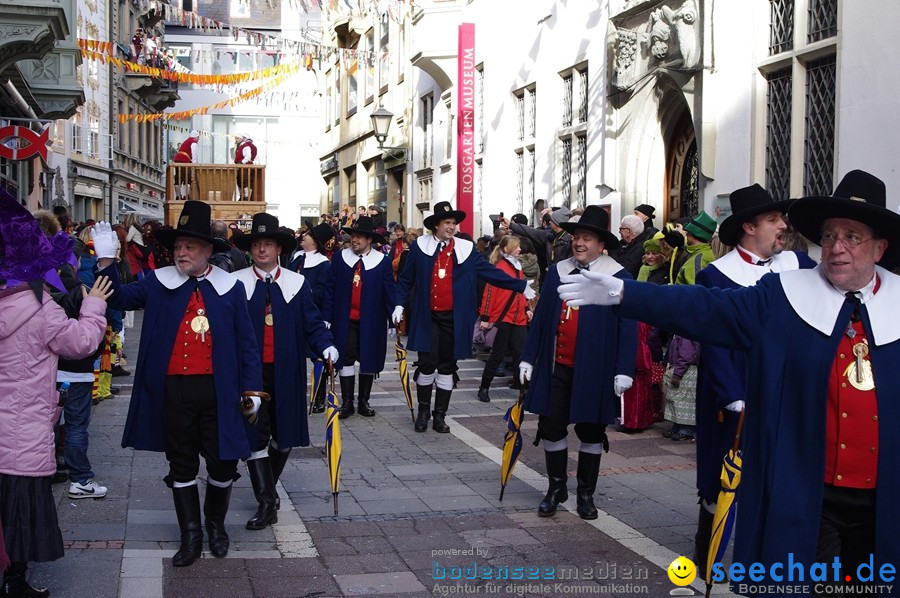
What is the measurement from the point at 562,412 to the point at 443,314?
3.38 meters

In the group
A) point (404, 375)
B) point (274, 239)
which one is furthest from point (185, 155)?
point (274, 239)

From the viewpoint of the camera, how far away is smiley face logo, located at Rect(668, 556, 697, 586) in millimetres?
5238

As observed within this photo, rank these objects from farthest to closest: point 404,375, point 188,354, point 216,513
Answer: point 404,375
point 216,513
point 188,354

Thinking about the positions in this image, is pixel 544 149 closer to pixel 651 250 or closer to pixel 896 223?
pixel 651 250

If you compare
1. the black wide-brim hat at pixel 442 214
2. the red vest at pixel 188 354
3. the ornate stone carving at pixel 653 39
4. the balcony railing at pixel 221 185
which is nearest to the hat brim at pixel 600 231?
A: the red vest at pixel 188 354

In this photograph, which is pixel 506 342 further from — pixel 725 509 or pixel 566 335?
pixel 725 509

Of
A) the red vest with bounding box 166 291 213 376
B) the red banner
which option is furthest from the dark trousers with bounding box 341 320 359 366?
the red banner

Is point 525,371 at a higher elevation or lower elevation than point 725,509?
higher

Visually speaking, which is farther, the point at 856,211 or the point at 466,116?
the point at 466,116

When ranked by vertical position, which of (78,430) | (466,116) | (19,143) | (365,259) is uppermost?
(466,116)

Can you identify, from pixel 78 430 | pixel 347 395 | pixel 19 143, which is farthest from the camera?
pixel 19 143

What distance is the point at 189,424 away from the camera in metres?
5.78

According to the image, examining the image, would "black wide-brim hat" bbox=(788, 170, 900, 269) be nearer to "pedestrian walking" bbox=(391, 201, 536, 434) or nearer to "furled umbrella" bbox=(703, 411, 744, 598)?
"furled umbrella" bbox=(703, 411, 744, 598)

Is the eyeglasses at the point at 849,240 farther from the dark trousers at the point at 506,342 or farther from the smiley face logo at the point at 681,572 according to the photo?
the dark trousers at the point at 506,342
